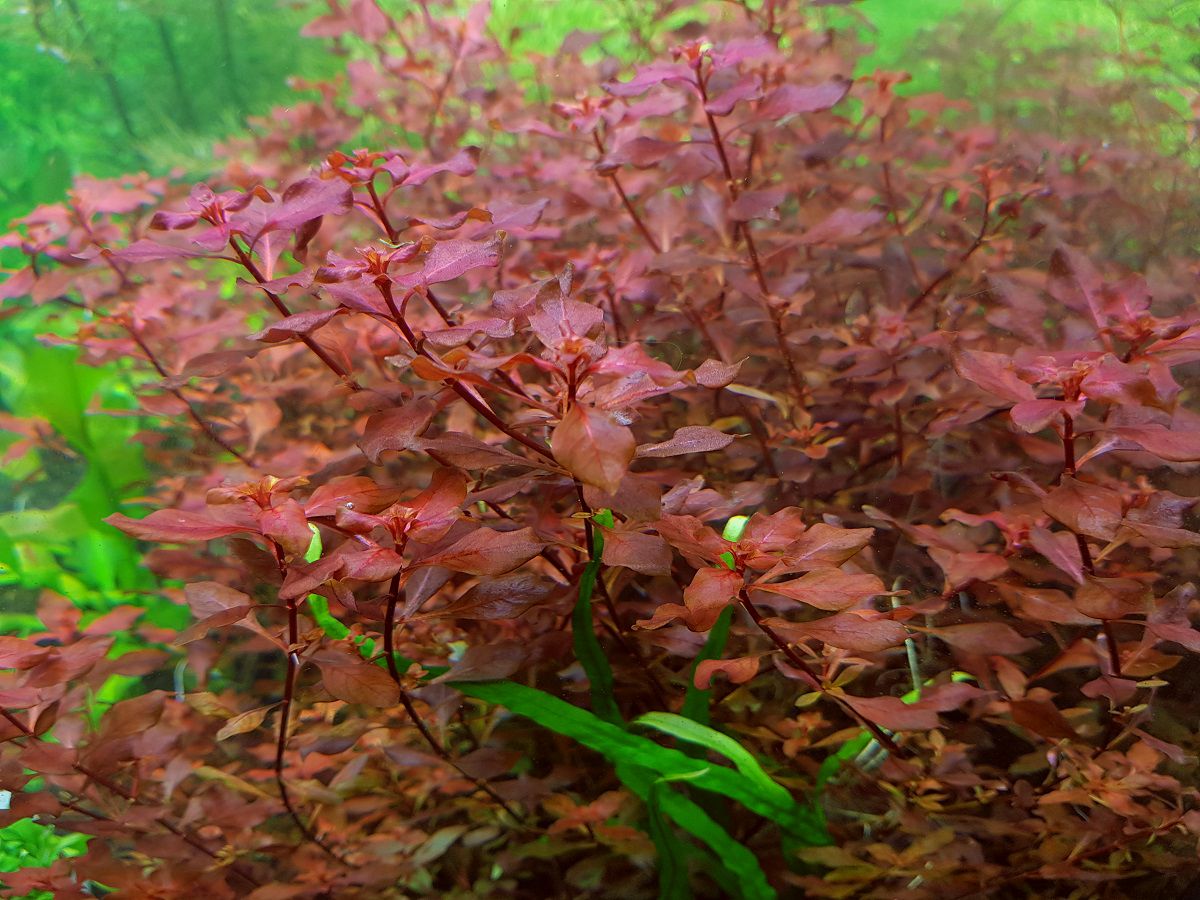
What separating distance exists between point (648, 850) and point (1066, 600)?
61 centimetres

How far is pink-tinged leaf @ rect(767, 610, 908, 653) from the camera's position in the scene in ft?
2.44

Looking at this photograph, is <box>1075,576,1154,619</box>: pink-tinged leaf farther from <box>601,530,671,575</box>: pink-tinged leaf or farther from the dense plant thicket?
<box>601,530,671,575</box>: pink-tinged leaf

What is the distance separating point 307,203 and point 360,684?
524 mm

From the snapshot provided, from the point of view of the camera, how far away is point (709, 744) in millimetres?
917

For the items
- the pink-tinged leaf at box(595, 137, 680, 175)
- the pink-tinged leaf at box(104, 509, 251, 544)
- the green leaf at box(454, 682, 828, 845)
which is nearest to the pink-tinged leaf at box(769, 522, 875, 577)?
the green leaf at box(454, 682, 828, 845)

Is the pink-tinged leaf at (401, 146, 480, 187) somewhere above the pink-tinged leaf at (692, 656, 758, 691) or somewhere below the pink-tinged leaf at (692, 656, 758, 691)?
above

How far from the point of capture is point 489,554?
2.52ft

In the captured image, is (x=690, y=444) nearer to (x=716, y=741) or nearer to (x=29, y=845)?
(x=716, y=741)

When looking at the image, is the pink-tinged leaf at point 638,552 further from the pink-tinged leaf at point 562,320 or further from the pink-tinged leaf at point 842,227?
the pink-tinged leaf at point 842,227

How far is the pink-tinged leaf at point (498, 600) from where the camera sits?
2.75 feet

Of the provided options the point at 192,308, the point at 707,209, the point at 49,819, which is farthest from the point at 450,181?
the point at 49,819

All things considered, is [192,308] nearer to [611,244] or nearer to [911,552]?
[611,244]

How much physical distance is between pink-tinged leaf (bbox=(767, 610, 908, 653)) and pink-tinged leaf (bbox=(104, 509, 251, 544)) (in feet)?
1.82

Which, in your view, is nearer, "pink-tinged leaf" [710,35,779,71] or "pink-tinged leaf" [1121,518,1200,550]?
"pink-tinged leaf" [1121,518,1200,550]
